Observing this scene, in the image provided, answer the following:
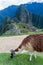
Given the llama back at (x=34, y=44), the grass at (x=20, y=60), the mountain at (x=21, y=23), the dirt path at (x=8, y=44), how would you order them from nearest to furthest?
1. the llama back at (x=34, y=44)
2. the grass at (x=20, y=60)
3. the dirt path at (x=8, y=44)
4. the mountain at (x=21, y=23)

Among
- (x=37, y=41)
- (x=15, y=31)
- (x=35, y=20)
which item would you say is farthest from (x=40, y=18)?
(x=37, y=41)

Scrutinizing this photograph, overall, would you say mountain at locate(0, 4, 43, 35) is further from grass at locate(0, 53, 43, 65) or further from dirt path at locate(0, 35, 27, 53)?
grass at locate(0, 53, 43, 65)

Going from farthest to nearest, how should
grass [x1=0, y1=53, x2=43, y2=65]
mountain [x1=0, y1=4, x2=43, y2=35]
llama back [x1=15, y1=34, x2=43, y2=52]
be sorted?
mountain [x1=0, y1=4, x2=43, y2=35]
grass [x1=0, y1=53, x2=43, y2=65]
llama back [x1=15, y1=34, x2=43, y2=52]

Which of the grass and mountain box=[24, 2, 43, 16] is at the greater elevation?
mountain box=[24, 2, 43, 16]

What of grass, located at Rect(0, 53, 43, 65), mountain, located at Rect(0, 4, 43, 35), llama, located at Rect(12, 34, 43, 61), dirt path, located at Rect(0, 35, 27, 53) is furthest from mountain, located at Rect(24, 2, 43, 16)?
llama, located at Rect(12, 34, 43, 61)

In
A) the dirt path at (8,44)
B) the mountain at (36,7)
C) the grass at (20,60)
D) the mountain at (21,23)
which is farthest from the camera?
the mountain at (21,23)

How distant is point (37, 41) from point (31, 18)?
6.75m

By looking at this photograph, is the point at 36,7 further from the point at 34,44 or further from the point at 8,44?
the point at 34,44

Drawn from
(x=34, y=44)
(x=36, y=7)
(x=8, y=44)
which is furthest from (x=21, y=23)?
(x=34, y=44)

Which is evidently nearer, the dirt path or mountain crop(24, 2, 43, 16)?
the dirt path

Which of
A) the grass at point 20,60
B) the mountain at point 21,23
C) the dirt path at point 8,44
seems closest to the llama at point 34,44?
the grass at point 20,60

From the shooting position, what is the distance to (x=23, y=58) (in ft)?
18.2

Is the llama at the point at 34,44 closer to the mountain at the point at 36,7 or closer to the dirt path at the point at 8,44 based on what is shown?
the dirt path at the point at 8,44

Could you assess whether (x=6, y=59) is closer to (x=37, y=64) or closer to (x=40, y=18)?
(x=37, y=64)
